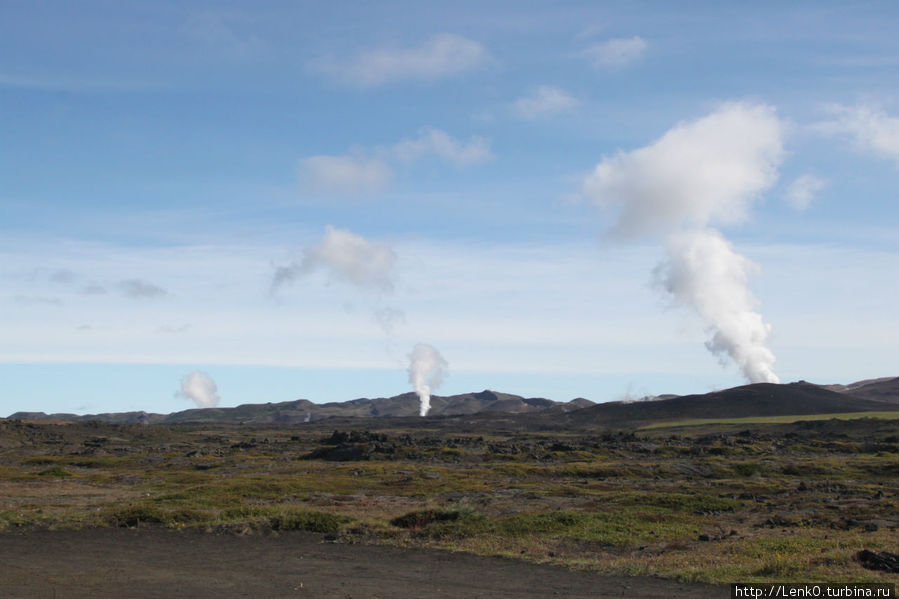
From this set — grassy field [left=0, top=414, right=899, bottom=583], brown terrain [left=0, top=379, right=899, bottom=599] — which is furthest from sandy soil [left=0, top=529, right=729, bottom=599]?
grassy field [left=0, top=414, right=899, bottom=583]

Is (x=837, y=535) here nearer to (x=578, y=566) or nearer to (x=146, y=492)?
(x=578, y=566)

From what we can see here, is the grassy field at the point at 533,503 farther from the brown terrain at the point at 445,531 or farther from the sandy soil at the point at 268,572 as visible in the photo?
the sandy soil at the point at 268,572

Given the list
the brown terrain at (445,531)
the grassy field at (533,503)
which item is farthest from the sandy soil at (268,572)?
the grassy field at (533,503)

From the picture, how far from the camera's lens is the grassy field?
2512cm

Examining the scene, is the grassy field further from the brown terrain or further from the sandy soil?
the sandy soil

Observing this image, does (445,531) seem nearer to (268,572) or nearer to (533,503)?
(268,572)

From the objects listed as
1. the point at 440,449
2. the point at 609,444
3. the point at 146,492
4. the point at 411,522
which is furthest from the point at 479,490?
the point at 609,444

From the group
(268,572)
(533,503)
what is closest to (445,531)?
(268,572)

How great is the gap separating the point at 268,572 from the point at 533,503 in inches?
810

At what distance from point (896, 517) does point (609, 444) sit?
245ft

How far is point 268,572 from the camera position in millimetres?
22578

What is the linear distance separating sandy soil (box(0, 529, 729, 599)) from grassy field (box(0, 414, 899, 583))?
1.55 m

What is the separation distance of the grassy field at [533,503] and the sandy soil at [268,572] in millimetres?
1553

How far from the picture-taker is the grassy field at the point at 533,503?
25.1m
